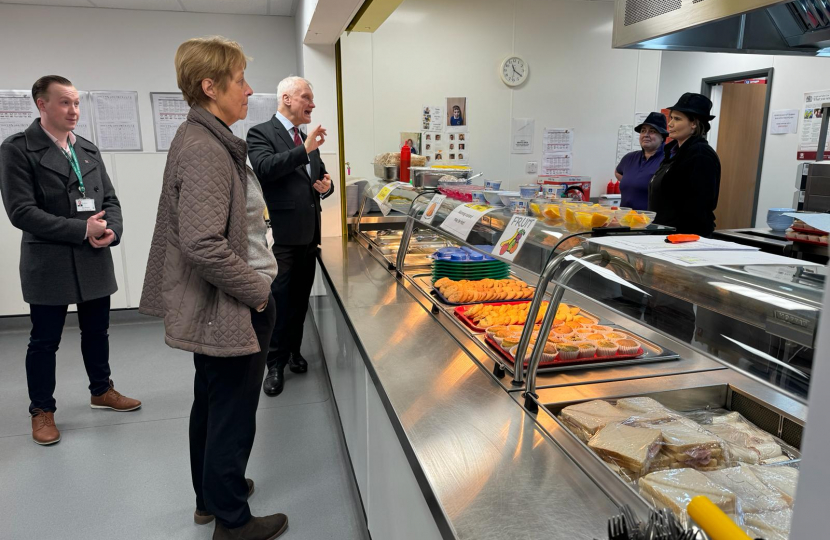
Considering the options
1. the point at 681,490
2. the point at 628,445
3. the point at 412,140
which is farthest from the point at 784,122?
the point at 681,490

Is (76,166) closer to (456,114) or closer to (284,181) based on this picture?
(284,181)

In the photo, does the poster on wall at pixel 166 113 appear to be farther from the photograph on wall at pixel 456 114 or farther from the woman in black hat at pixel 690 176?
the woman in black hat at pixel 690 176

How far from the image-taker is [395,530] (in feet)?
4.76

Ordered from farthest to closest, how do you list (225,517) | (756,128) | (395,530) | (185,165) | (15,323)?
(756,128) → (15,323) → (225,517) → (185,165) → (395,530)

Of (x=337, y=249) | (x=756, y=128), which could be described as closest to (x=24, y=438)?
(x=337, y=249)

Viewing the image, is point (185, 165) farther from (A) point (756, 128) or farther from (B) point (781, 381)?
(A) point (756, 128)

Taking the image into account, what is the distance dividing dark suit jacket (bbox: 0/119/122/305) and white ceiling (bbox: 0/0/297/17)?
218 cm

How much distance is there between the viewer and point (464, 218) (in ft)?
6.38

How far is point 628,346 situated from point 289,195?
2077mm

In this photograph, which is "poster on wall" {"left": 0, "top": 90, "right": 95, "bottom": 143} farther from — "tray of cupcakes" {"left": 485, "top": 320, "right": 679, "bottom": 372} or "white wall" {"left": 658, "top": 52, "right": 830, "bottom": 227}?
"white wall" {"left": 658, "top": 52, "right": 830, "bottom": 227}

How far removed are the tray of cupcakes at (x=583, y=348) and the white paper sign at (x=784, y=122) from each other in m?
4.68

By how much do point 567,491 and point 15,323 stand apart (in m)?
5.22

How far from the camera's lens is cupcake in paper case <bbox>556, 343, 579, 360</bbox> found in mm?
1547

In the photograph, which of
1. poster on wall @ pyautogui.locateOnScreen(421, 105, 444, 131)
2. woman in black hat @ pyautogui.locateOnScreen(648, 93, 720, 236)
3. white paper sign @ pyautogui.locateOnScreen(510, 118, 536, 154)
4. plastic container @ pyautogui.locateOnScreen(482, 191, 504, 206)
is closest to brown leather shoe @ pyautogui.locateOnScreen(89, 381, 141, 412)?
plastic container @ pyautogui.locateOnScreen(482, 191, 504, 206)
